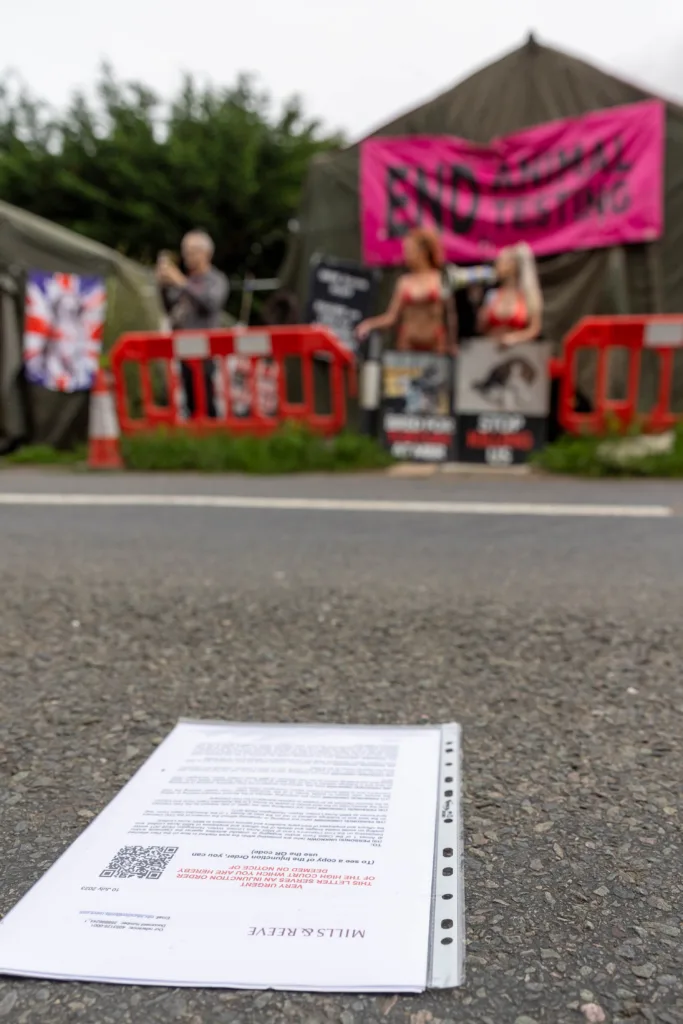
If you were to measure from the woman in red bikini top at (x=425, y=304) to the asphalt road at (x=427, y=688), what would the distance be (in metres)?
2.64

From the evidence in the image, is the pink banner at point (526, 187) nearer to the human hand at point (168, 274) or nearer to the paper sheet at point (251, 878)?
the human hand at point (168, 274)

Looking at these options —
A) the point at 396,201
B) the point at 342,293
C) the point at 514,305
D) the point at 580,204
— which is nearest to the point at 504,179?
the point at 580,204

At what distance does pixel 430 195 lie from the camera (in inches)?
310

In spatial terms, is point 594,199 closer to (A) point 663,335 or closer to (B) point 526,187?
(B) point 526,187

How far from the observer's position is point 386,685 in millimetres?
1831

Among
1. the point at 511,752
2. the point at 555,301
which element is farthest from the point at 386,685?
the point at 555,301

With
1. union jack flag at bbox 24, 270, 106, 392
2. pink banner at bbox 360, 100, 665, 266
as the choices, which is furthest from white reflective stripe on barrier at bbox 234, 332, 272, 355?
pink banner at bbox 360, 100, 665, 266

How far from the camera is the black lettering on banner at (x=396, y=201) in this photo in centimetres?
795

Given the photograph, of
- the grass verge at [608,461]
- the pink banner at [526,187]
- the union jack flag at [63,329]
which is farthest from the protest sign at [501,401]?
the union jack flag at [63,329]

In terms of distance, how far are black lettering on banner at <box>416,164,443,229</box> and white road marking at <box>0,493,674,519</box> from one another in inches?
187

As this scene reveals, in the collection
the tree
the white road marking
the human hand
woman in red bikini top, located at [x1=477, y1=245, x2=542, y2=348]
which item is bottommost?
the white road marking

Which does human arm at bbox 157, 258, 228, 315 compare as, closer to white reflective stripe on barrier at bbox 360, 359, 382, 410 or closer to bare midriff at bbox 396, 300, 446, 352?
white reflective stripe on barrier at bbox 360, 359, 382, 410

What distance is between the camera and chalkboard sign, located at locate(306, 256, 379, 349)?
27.0ft

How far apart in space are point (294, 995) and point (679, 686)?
3.72 ft
